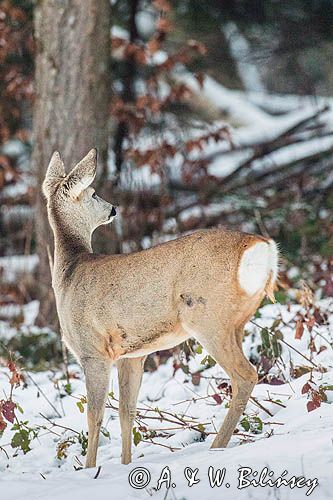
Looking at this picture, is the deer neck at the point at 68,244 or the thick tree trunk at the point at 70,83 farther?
the thick tree trunk at the point at 70,83

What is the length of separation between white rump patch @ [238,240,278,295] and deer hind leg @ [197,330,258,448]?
249mm

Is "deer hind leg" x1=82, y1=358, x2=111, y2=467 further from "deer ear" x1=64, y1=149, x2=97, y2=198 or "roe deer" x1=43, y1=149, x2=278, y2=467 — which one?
"deer ear" x1=64, y1=149, x2=97, y2=198

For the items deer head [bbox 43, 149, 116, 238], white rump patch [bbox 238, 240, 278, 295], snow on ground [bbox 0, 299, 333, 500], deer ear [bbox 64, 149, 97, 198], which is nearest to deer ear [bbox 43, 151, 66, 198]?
deer head [bbox 43, 149, 116, 238]

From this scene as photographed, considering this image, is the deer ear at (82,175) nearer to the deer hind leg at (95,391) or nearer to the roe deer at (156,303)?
the roe deer at (156,303)

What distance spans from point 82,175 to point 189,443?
1.59 metres

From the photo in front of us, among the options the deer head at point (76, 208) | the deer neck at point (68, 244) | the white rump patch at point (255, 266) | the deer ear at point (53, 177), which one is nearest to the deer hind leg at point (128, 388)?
the deer neck at point (68, 244)

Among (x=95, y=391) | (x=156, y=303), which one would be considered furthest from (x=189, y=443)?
(x=156, y=303)

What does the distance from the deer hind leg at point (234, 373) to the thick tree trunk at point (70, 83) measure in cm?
417

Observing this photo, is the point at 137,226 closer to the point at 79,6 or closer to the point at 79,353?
the point at 79,6

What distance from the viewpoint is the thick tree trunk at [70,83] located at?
827 cm

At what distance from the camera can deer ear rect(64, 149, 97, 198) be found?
5.06 metres

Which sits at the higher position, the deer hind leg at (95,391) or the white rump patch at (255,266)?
the white rump patch at (255,266)

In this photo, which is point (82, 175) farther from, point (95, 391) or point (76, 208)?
point (95, 391)

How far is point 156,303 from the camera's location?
4.48 meters
